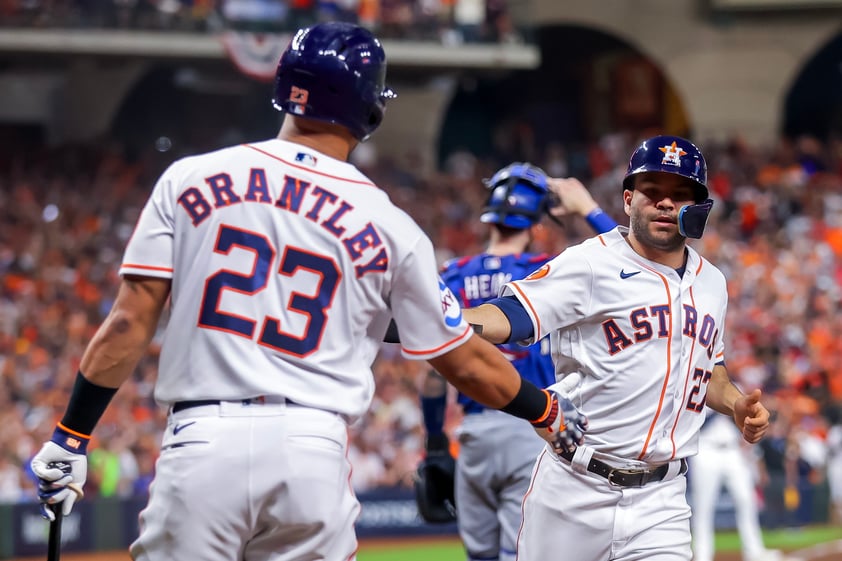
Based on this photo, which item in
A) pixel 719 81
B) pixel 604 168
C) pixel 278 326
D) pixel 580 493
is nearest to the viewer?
pixel 278 326

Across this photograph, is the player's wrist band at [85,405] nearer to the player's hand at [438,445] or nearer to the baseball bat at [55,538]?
the baseball bat at [55,538]

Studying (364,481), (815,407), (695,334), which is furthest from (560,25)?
(695,334)

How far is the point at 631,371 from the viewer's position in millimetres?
4184

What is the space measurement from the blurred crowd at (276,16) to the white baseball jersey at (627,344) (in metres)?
14.8

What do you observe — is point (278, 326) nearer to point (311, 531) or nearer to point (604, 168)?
point (311, 531)

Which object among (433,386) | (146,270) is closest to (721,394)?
(433,386)

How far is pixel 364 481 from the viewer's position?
13.4 meters

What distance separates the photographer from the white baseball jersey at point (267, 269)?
293 cm

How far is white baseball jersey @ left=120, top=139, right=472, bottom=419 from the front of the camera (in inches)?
115

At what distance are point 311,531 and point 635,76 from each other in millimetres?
24342

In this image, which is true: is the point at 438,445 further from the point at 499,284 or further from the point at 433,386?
the point at 499,284

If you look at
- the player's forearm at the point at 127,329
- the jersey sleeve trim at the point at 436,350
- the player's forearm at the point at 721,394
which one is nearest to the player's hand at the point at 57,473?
the player's forearm at the point at 127,329

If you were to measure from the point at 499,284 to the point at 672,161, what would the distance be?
57.4 inches

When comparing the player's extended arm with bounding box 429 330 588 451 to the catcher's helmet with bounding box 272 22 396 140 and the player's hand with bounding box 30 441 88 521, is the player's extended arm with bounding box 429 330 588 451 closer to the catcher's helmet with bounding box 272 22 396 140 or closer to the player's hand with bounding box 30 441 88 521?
the catcher's helmet with bounding box 272 22 396 140
